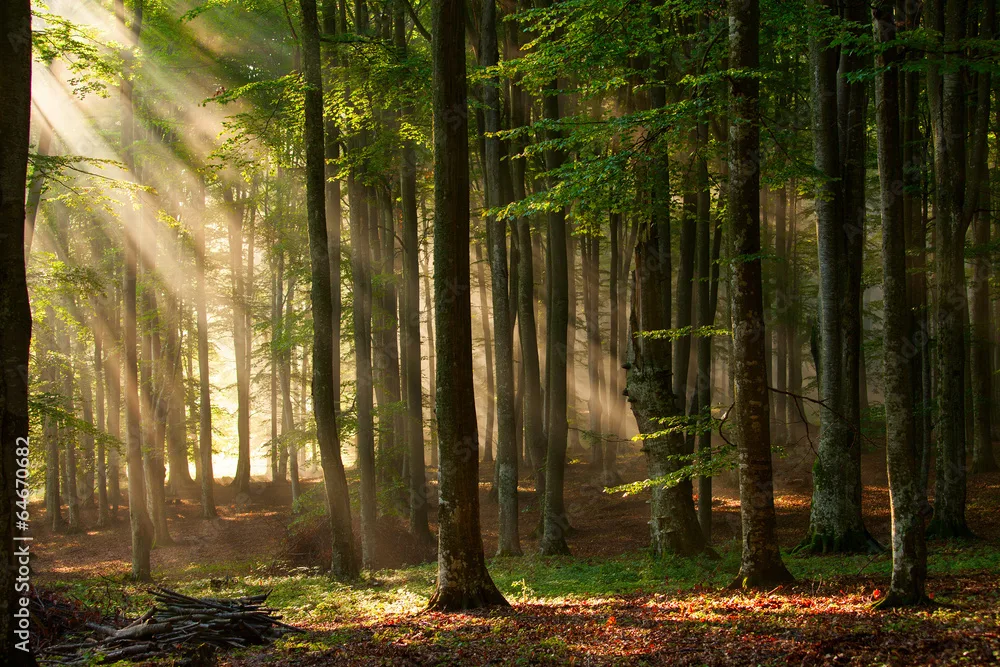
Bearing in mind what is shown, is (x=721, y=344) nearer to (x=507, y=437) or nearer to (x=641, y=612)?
(x=507, y=437)

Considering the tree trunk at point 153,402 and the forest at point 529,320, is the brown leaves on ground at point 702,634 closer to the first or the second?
the forest at point 529,320

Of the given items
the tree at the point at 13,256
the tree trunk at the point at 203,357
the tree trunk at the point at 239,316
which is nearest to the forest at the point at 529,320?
the tree at the point at 13,256

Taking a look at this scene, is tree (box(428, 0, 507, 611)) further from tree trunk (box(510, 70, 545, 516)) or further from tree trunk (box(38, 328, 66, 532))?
tree trunk (box(38, 328, 66, 532))

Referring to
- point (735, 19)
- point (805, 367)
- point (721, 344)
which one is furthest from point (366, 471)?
point (805, 367)

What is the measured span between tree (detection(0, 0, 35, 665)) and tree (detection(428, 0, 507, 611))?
4.14m

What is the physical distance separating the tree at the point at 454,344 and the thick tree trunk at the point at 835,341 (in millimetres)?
6777

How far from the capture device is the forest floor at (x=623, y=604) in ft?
20.6

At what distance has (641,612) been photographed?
8391mm

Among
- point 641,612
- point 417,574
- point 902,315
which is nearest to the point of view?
point 902,315

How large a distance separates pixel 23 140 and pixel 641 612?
8155mm

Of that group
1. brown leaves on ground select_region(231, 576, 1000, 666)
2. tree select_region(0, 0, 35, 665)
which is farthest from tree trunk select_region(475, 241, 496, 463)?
tree select_region(0, 0, 35, 665)

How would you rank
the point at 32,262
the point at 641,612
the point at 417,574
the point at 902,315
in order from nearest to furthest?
the point at 902,315, the point at 641,612, the point at 417,574, the point at 32,262

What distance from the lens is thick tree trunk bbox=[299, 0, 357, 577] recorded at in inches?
482

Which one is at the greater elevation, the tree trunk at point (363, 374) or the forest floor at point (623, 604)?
the tree trunk at point (363, 374)
